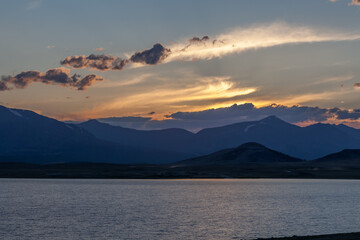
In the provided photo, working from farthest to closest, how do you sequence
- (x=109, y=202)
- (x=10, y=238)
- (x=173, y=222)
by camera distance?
(x=109, y=202)
(x=173, y=222)
(x=10, y=238)

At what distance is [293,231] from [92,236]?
25.3 meters

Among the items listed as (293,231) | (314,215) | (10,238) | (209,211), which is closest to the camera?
(10,238)

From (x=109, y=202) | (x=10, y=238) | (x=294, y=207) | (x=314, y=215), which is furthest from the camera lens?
(x=109, y=202)

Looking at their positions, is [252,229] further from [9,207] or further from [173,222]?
[9,207]

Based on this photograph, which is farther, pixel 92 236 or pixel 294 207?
pixel 294 207

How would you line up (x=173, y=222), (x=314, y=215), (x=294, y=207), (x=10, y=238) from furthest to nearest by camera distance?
(x=294, y=207) < (x=314, y=215) < (x=173, y=222) < (x=10, y=238)

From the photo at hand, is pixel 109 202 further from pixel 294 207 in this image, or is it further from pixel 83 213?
pixel 294 207

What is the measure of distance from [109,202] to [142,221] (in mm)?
34840

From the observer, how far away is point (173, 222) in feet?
235

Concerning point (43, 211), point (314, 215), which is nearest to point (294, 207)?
point (314, 215)

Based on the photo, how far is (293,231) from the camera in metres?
63.2

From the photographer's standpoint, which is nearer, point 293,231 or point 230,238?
point 230,238

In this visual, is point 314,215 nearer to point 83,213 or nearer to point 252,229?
point 252,229

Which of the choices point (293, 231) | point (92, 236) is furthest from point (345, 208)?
point (92, 236)
